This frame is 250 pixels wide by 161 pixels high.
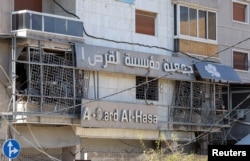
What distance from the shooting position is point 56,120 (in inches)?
1005

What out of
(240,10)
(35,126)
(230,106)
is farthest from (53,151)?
(240,10)

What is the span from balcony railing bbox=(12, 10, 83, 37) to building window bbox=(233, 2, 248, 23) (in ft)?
35.3

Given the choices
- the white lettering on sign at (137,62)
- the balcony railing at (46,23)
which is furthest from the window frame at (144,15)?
the balcony railing at (46,23)

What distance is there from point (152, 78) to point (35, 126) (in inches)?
229

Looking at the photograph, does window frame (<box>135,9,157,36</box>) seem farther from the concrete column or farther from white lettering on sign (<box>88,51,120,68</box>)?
the concrete column

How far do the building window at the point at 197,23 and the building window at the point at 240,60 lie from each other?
268cm

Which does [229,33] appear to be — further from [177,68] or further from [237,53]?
[177,68]

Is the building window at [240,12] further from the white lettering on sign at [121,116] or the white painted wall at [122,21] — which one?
the white lettering on sign at [121,116]

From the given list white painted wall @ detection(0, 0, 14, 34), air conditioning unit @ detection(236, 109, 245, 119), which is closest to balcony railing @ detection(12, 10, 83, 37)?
white painted wall @ detection(0, 0, 14, 34)

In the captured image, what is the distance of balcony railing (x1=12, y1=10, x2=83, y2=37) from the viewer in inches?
991

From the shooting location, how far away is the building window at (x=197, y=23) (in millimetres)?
31359

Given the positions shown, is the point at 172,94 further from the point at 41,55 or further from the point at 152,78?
the point at 41,55

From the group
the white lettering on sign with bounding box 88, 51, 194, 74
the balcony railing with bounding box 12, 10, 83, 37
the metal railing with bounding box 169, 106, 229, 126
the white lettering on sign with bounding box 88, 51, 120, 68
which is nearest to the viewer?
the balcony railing with bounding box 12, 10, 83, 37

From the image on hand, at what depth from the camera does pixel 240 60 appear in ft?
115
